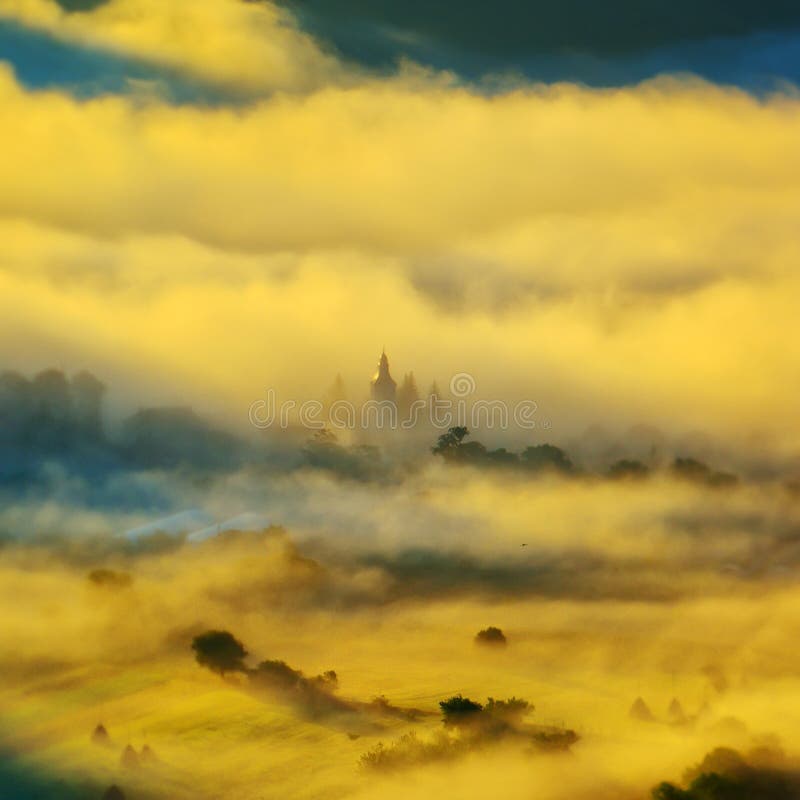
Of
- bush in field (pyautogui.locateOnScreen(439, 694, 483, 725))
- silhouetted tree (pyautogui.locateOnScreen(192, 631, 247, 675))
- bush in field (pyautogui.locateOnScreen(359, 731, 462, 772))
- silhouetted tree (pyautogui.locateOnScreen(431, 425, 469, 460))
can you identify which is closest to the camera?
bush in field (pyautogui.locateOnScreen(359, 731, 462, 772))

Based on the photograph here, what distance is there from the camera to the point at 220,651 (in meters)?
55.6

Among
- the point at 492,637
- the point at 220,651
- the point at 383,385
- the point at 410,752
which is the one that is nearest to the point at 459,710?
the point at 410,752

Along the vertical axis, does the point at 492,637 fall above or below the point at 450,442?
below

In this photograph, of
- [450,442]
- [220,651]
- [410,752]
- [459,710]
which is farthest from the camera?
[450,442]

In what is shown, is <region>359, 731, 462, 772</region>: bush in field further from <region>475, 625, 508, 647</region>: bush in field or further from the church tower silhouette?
the church tower silhouette

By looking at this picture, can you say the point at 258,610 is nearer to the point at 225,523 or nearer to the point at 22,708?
the point at 225,523

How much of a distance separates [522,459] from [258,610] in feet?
52.3

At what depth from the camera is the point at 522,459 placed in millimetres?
65375

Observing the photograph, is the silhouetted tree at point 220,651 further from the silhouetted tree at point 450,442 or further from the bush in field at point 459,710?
the silhouetted tree at point 450,442

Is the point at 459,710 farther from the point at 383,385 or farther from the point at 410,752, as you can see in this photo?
the point at 383,385

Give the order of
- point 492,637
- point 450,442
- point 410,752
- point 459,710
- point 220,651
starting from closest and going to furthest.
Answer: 1. point 410,752
2. point 459,710
3. point 220,651
4. point 492,637
5. point 450,442

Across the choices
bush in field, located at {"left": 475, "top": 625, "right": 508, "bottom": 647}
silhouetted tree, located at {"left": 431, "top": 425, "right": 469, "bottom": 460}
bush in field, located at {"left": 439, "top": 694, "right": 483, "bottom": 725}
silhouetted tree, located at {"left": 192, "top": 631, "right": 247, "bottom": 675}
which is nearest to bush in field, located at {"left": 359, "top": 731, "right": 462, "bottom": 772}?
bush in field, located at {"left": 439, "top": 694, "right": 483, "bottom": 725}

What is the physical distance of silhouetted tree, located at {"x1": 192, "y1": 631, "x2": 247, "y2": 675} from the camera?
54.8 meters

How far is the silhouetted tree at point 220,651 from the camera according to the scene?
54.8m
